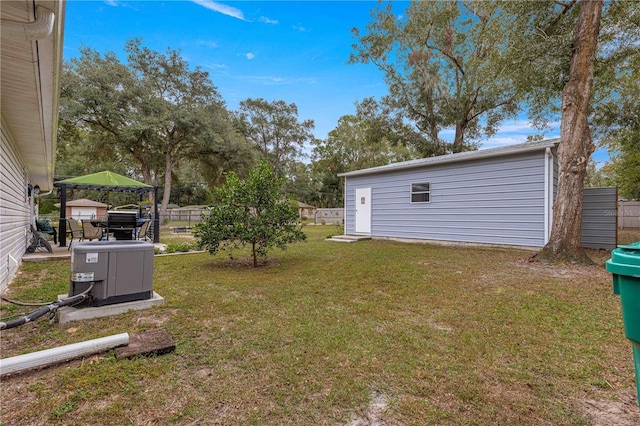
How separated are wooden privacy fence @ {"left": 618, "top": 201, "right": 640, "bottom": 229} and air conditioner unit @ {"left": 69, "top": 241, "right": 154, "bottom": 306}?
21378 mm

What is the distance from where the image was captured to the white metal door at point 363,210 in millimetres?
10884

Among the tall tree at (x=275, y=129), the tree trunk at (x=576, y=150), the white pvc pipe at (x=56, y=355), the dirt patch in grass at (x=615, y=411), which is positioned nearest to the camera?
the dirt patch in grass at (x=615, y=411)

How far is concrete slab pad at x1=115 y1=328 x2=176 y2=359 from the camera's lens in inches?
87.7

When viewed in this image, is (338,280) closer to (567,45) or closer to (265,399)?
(265,399)

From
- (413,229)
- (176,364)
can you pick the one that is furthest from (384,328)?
(413,229)

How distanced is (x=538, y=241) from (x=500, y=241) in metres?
0.86

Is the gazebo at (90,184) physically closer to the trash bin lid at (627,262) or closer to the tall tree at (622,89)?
the trash bin lid at (627,262)

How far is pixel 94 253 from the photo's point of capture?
2.85 m

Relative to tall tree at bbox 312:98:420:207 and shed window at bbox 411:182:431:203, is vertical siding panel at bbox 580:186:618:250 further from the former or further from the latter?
tall tree at bbox 312:98:420:207

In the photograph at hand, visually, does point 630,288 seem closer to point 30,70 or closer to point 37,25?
point 37,25

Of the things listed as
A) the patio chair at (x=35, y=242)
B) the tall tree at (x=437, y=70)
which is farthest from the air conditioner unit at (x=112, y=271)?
the tall tree at (x=437, y=70)

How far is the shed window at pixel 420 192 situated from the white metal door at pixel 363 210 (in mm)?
1699

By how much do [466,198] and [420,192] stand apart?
4.56ft

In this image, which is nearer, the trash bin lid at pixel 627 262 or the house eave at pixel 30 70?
the trash bin lid at pixel 627 262
